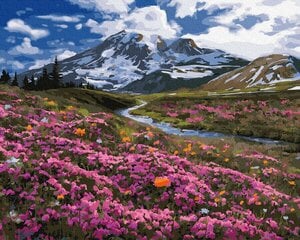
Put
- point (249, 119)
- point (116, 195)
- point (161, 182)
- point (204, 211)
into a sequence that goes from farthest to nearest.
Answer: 1. point (249, 119)
2. point (161, 182)
3. point (116, 195)
4. point (204, 211)

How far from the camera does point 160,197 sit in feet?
34.7

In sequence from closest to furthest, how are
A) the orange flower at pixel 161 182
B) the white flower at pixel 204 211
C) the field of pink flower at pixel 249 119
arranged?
1. the white flower at pixel 204 211
2. the orange flower at pixel 161 182
3. the field of pink flower at pixel 249 119

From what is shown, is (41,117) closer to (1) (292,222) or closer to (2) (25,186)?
(2) (25,186)

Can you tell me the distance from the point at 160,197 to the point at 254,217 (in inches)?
88.2

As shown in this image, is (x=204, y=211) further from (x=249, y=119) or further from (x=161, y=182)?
(x=249, y=119)

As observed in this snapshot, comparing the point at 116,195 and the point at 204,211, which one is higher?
the point at 116,195

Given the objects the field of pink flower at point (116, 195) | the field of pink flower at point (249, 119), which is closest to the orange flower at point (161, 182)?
the field of pink flower at point (116, 195)

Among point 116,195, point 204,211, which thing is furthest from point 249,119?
point 204,211

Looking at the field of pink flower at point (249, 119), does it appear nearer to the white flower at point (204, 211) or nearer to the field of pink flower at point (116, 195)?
the field of pink flower at point (116, 195)

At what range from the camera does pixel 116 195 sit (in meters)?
10.4

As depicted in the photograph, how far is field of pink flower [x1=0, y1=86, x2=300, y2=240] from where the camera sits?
327 inches

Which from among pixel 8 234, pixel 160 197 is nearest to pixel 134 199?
pixel 160 197

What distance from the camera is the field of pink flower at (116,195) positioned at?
8.31 m

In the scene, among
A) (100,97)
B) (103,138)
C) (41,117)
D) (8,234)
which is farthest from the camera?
(100,97)
